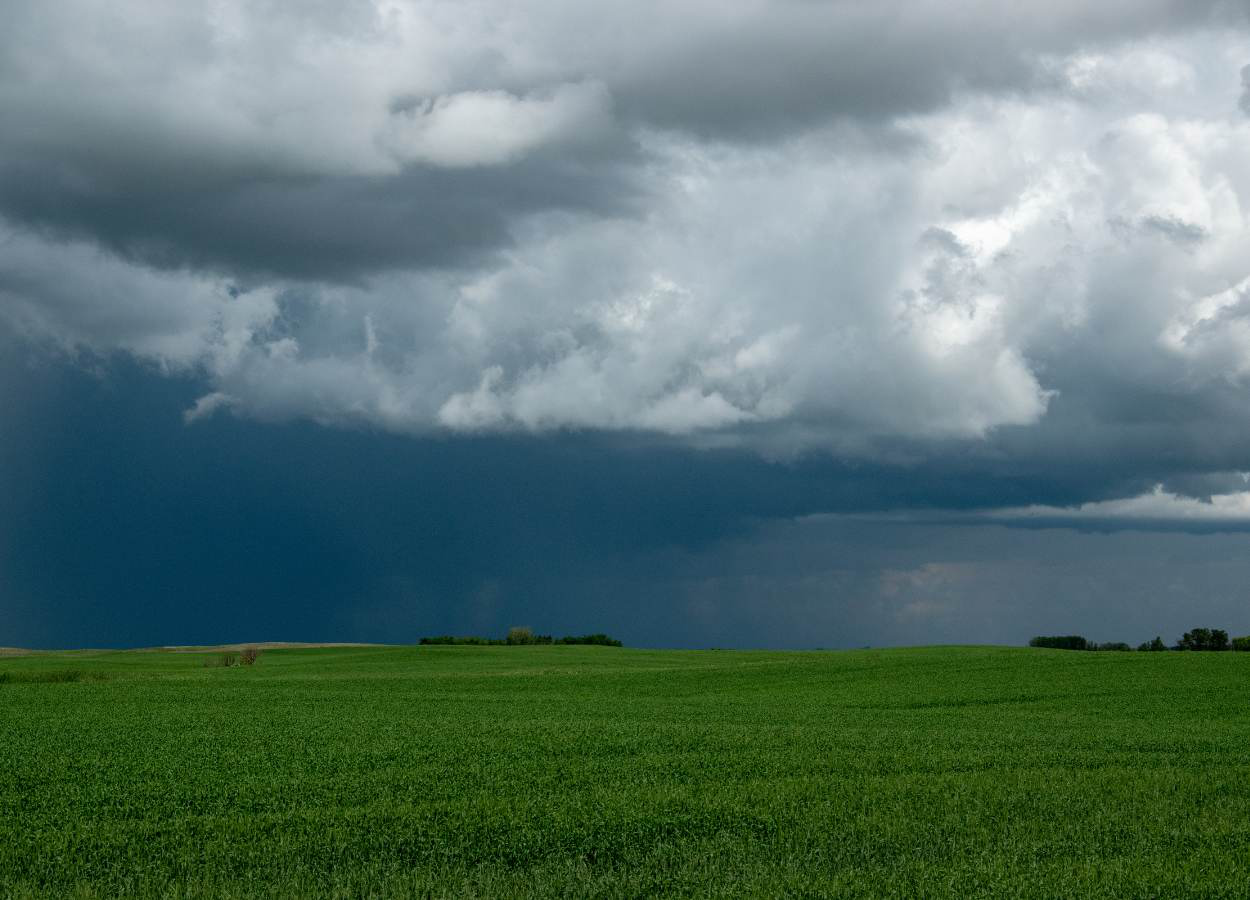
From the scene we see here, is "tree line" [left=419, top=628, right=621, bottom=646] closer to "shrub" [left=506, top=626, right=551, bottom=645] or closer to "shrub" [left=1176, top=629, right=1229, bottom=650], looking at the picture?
"shrub" [left=506, top=626, right=551, bottom=645]

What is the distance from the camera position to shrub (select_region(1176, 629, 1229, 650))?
69375 millimetres

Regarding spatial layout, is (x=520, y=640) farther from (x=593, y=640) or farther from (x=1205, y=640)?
(x=1205, y=640)

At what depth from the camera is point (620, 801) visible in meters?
13.9

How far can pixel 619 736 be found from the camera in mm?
21203

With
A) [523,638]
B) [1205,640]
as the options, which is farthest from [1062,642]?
[523,638]

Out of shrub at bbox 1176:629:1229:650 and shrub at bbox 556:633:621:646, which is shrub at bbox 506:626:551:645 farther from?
shrub at bbox 1176:629:1229:650

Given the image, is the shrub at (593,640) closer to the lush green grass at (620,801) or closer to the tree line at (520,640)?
the tree line at (520,640)

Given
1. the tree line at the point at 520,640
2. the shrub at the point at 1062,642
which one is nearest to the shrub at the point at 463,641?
the tree line at the point at 520,640

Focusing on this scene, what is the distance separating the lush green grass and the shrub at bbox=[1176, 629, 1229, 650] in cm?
4488

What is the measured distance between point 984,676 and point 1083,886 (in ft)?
113

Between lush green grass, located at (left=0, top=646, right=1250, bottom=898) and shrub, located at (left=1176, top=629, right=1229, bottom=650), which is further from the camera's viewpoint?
shrub, located at (left=1176, top=629, right=1229, bottom=650)

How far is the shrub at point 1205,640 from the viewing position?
228ft

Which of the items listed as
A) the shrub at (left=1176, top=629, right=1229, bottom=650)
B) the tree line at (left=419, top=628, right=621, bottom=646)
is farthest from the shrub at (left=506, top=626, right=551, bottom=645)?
the shrub at (left=1176, top=629, right=1229, bottom=650)

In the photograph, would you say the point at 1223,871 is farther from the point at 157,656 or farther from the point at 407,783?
the point at 157,656
